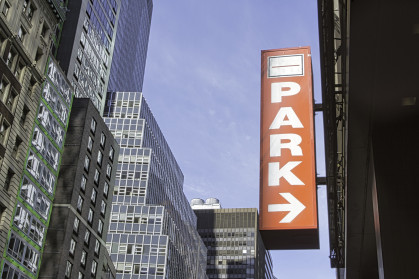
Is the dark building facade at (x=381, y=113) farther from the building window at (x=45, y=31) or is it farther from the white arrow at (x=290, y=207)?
the building window at (x=45, y=31)

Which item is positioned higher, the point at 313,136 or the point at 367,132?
the point at 313,136

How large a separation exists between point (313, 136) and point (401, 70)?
312 inches

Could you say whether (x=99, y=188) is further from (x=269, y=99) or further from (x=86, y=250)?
(x=269, y=99)

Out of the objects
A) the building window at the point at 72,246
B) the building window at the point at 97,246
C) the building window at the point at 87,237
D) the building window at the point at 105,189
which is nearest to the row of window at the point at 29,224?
the building window at the point at 72,246

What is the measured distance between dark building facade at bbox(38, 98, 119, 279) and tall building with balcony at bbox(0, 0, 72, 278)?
6.61ft

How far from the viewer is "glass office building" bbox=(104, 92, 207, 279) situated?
11818 centimetres

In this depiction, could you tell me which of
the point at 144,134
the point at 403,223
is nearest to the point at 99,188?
the point at 144,134

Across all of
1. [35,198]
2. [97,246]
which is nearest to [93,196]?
[97,246]

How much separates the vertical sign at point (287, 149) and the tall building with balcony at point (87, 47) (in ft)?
241

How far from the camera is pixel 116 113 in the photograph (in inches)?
5482

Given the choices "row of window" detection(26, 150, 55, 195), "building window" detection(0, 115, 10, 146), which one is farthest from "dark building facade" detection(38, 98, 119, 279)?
"building window" detection(0, 115, 10, 146)

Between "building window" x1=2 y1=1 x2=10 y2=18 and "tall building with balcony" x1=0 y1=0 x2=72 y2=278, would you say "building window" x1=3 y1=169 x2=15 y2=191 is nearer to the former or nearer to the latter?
"tall building with balcony" x1=0 y1=0 x2=72 y2=278

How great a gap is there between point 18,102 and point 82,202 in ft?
68.6

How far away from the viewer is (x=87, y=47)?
4038 inches
